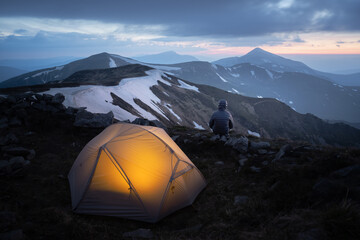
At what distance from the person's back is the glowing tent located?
4.53 m

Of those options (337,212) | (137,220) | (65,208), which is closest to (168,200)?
(137,220)

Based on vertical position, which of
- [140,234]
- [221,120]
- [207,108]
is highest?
[221,120]

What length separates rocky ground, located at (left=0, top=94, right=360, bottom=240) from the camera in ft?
16.9

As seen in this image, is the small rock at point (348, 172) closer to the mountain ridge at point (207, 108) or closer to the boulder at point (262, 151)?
the boulder at point (262, 151)

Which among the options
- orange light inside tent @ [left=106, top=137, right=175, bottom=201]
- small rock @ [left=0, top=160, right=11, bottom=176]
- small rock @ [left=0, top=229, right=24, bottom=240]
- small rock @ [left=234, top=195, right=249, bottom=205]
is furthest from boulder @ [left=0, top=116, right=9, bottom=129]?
small rock @ [left=234, top=195, right=249, bottom=205]

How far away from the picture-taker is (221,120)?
13.1m

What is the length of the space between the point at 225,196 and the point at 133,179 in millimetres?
3641

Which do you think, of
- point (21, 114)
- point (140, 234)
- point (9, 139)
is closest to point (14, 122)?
point (21, 114)

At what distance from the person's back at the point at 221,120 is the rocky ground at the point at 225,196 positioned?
65 centimetres

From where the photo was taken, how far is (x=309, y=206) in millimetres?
5660

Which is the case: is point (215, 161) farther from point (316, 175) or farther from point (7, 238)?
A: point (7, 238)

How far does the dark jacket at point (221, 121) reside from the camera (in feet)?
41.9

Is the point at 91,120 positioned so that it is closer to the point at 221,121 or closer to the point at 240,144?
the point at 221,121

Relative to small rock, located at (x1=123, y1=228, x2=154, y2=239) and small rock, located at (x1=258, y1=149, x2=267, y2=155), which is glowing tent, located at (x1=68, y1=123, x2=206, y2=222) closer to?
small rock, located at (x1=123, y1=228, x2=154, y2=239)
